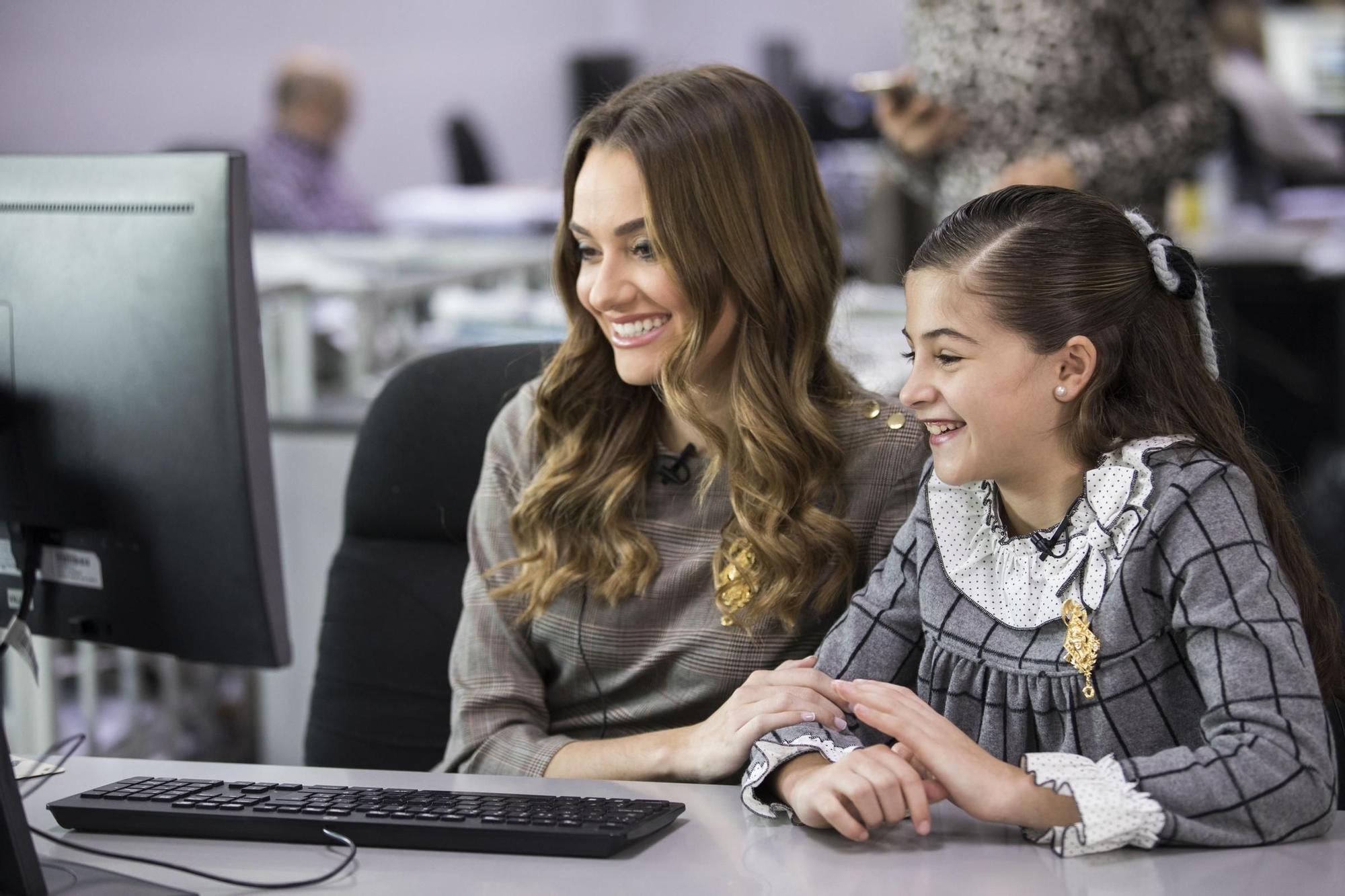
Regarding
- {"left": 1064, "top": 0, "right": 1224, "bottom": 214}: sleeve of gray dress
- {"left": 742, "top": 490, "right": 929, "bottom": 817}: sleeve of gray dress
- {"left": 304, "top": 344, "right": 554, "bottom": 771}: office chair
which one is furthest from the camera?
{"left": 1064, "top": 0, "right": 1224, "bottom": 214}: sleeve of gray dress

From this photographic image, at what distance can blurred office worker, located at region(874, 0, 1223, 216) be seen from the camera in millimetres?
2281

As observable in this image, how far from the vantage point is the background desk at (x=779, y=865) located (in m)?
0.90

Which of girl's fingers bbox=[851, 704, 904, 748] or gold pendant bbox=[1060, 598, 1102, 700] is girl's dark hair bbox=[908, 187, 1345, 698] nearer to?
gold pendant bbox=[1060, 598, 1102, 700]

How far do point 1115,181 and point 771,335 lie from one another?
43.7 inches

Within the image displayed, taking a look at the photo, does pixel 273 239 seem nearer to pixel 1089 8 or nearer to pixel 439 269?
pixel 439 269

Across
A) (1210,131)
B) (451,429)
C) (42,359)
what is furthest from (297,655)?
(1210,131)

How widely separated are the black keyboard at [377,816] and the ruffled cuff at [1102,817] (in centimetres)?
26

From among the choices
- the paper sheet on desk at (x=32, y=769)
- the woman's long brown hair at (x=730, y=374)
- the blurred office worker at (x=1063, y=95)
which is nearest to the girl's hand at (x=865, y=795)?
the woman's long brown hair at (x=730, y=374)

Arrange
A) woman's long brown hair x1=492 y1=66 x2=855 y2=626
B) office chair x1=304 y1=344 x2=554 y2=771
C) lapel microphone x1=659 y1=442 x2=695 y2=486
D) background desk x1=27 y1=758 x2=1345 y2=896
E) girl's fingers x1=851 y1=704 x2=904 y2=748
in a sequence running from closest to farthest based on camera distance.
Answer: background desk x1=27 y1=758 x2=1345 y2=896
girl's fingers x1=851 y1=704 x2=904 y2=748
woman's long brown hair x1=492 y1=66 x2=855 y2=626
lapel microphone x1=659 y1=442 x2=695 y2=486
office chair x1=304 y1=344 x2=554 y2=771

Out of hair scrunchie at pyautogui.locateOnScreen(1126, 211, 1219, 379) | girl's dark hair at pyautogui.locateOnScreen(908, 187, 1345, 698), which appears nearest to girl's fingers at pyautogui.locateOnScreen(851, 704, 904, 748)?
girl's dark hair at pyautogui.locateOnScreen(908, 187, 1345, 698)

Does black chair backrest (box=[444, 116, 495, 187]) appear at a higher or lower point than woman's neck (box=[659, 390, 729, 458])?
lower

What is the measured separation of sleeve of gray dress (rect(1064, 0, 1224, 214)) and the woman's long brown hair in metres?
1.00

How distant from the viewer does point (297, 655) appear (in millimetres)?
2422

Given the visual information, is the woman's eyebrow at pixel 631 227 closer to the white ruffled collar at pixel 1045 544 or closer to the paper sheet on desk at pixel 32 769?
the white ruffled collar at pixel 1045 544
